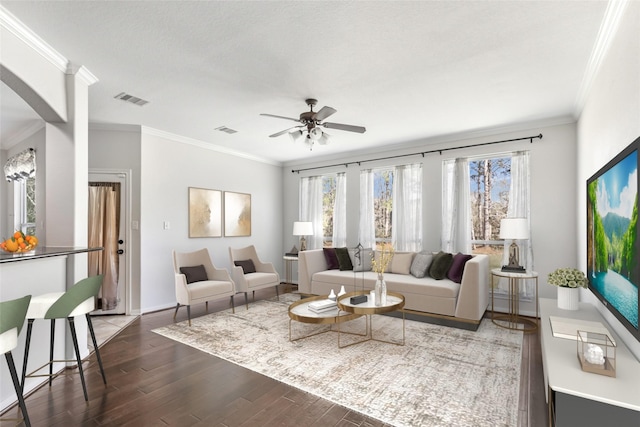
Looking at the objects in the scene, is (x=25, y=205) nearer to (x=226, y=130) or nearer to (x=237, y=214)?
(x=237, y=214)

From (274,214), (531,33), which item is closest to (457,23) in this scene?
(531,33)

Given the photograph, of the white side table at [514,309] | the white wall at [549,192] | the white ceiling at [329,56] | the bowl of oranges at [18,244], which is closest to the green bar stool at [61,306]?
the bowl of oranges at [18,244]

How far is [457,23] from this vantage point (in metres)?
2.31

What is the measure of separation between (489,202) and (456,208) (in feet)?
1.54

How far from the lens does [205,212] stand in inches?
223

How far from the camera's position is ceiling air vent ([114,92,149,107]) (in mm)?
3609

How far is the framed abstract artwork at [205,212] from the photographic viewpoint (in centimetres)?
548

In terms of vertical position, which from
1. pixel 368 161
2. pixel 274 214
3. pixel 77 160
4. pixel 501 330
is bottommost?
pixel 501 330

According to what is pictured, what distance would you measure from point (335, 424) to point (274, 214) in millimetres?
5411

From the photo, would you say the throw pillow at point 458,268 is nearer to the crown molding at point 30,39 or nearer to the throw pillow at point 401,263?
the throw pillow at point 401,263

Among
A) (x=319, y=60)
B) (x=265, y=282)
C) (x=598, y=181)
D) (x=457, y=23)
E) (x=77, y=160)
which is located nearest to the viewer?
(x=457, y=23)

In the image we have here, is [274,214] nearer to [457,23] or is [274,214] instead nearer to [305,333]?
[305,333]

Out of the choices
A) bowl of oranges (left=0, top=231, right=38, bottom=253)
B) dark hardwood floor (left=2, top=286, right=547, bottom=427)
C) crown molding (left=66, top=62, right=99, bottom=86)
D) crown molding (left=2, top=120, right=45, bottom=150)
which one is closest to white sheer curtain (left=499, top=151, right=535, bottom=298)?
dark hardwood floor (left=2, top=286, right=547, bottom=427)

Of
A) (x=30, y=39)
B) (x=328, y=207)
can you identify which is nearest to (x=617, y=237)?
(x=30, y=39)
